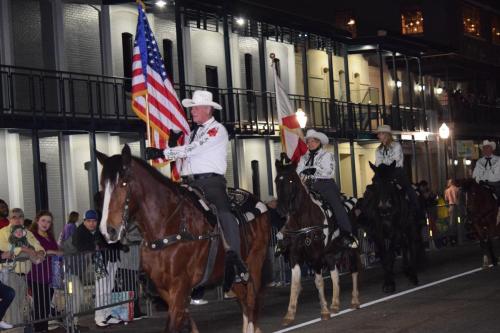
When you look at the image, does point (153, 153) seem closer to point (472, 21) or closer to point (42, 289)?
point (42, 289)

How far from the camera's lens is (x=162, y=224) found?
1194 cm

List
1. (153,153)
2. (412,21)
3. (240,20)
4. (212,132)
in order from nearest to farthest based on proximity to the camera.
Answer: (153,153), (212,132), (240,20), (412,21)

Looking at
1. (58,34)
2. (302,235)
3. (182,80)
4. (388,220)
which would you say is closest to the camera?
(302,235)

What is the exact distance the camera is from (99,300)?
1752 cm

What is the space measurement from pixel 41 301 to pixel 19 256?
79 cm

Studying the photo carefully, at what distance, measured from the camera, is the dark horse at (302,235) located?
16131mm

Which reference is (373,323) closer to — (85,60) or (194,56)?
(85,60)

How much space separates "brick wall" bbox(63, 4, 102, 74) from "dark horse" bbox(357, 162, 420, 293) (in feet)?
39.4

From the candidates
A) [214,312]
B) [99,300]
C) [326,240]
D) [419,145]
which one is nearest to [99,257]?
[99,300]

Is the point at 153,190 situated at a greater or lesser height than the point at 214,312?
greater

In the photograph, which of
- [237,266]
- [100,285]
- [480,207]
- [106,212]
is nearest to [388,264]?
[480,207]

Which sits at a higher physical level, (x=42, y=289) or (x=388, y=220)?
(x=388, y=220)

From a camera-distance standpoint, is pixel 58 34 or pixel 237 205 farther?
pixel 58 34

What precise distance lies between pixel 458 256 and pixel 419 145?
29.3 meters
